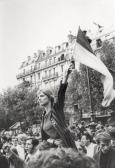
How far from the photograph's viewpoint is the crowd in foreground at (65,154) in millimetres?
1189

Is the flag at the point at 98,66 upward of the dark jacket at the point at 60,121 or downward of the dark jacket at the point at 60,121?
upward

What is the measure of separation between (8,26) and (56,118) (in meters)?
2.08

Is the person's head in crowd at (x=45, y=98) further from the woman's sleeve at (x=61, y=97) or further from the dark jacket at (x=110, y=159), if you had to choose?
the dark jacket at (x=110, y=159)

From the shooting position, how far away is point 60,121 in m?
2.65

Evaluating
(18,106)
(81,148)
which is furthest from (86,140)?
(18,106)

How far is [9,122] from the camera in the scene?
32.4 ft

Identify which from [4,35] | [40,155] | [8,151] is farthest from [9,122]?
[40,155]

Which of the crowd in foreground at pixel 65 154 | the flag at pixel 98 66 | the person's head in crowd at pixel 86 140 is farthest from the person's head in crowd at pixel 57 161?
the flag at pixel 98 66

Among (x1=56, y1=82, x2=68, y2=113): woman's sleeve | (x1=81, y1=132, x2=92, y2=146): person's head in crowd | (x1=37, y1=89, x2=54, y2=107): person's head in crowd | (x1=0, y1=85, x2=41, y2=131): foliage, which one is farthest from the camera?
(x1=0, y1=85, x2=41, y2=131): foliage

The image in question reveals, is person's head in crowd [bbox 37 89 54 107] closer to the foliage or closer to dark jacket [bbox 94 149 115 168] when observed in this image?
dark jacket [bbox 94 149 115 168]

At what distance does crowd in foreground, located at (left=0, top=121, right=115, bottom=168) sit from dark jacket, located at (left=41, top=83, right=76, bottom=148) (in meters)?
0.08

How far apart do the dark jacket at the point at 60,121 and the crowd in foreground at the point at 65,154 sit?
Result: 0.08 meters

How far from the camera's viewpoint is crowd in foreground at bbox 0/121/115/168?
1.19m

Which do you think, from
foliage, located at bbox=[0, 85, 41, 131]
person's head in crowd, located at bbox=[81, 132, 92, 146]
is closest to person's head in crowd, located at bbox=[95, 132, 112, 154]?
person's head in crowd, located at bbox=[81, 132, 92, 146]
